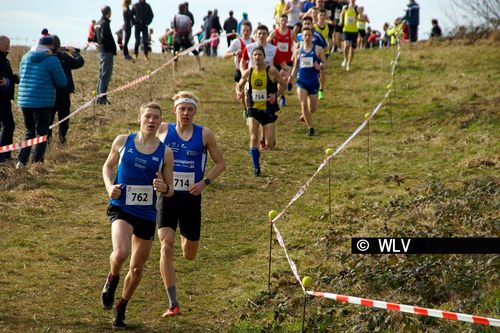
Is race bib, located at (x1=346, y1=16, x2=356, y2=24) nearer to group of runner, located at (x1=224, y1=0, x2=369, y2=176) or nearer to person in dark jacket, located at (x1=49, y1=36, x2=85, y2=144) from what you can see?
group of runner, located at (x1=224, y1=0, x2=369, y2=176)

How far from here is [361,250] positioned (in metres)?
8.17

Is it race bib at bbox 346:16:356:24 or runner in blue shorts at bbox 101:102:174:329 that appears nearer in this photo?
runner in blue shorts at bbox 101:102:174:329

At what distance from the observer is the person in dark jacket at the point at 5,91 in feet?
47.2

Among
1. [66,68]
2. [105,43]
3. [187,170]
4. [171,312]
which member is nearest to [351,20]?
[105,43]

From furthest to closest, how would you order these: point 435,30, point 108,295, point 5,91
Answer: point 435,30, point 5,91, point 108,295

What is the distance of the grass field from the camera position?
342 inches

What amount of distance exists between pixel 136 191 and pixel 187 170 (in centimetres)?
106

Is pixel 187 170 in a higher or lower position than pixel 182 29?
lower

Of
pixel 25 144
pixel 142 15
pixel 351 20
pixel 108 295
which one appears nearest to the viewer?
pixel 108 295

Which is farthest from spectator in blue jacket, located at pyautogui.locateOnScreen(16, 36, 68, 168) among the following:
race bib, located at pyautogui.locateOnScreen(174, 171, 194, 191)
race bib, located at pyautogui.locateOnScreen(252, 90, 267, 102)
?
race bib, located at pyautogui.locateOnScreen(174, 171, 194, 191)

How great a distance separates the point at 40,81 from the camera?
14328 millimetres

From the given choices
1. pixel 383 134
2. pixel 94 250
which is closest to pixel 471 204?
pixel 94 250

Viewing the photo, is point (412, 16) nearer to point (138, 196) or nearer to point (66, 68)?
point (66, 68)

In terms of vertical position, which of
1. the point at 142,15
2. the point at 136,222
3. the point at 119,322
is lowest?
the point at 119,322
